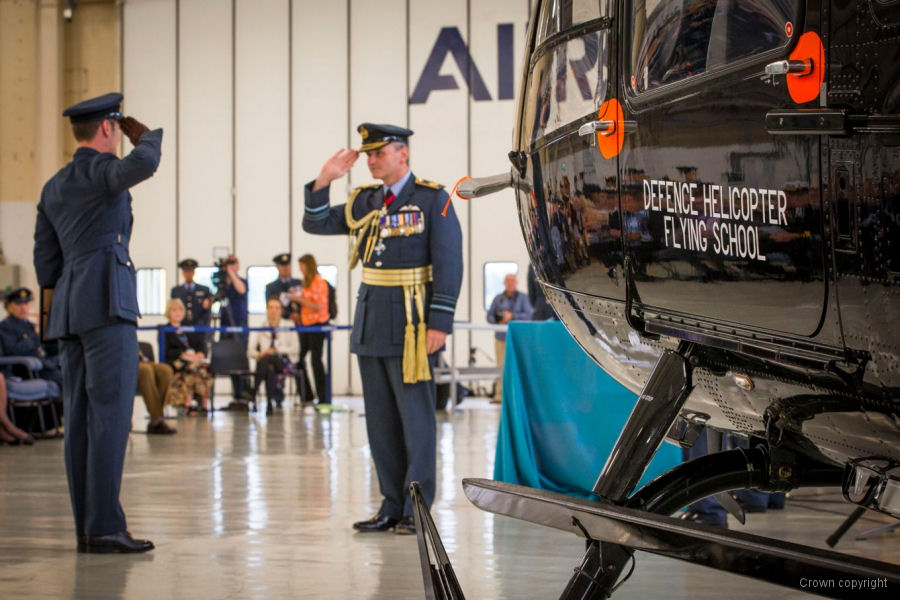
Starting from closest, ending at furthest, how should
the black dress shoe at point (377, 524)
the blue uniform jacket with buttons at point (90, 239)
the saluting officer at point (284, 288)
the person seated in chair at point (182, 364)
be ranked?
the blue uniform jacket with buttons at point (90, 239) < the black dress shoe at point (377, 524) < the person seated in chair at point (182, 364) < the saluting officer at point (284, 288)

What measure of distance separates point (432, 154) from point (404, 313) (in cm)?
1204

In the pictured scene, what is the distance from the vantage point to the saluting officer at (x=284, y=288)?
12828 millimetres

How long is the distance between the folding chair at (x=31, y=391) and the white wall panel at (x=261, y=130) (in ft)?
25.6

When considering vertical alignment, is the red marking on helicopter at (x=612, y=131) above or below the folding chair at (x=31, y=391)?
above

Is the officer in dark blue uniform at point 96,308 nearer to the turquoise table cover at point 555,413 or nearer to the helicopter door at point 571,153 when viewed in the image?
the turquoise table cover at point 555,413

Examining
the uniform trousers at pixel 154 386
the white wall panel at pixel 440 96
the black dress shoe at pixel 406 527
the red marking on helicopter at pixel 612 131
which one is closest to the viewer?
the red marking on helicopter at pixel 612 131

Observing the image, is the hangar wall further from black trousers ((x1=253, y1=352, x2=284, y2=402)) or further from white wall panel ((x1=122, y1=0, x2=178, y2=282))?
black trousers ((x1=253, y1=352, x2=284, y2=402))

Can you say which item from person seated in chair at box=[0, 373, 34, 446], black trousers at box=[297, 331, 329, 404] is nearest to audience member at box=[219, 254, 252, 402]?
black trousers at box=[297, 331, 329, 404]

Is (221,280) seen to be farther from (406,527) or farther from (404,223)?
(406,527)

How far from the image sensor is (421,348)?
14.6 feet

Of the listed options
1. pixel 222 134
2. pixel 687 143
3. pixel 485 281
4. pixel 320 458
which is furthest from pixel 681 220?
pixel 222 134

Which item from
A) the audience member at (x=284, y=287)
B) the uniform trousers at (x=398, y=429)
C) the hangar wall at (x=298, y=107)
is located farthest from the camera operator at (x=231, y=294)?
the uniform trousers at (x=398, y=429)

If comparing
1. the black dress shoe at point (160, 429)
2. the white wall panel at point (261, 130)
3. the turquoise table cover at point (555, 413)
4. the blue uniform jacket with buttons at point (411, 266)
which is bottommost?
the black dress shoe at point (160, 429)

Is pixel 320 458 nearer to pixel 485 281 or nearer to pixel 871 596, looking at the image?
pixel 871 596
